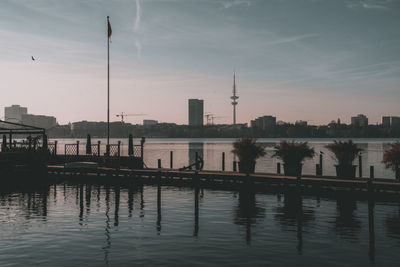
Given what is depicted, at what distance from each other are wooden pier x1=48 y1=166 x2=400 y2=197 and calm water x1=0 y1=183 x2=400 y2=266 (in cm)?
118

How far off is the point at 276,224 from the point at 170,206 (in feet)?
25.7

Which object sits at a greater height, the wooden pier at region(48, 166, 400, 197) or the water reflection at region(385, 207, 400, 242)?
the wooden pier at region(48, 166, 400, 197)

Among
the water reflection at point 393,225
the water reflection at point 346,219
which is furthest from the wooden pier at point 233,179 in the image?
the water reflection at point 393,225

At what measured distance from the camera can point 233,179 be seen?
26.6m

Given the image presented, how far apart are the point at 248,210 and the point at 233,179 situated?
3.78 m

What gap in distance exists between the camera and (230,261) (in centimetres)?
1372

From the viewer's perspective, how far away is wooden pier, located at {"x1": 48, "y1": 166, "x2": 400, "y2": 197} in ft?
71.2

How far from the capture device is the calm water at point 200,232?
46.3ft

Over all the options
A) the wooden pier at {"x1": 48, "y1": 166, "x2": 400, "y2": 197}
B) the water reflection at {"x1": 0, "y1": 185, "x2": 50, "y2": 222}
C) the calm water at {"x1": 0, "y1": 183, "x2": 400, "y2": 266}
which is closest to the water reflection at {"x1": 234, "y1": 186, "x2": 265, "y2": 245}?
the calm water at {"x1": 0, "y1": 183, "x2": 400, "y2": 266}

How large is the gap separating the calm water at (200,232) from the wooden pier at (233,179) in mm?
1181

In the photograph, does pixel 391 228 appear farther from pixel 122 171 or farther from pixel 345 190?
pixel 122 171

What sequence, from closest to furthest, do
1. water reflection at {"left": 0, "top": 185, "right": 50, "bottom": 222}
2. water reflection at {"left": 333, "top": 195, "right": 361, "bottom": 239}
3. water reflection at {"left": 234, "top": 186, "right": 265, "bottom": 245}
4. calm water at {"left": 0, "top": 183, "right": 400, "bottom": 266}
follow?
calm water at {"left": 0, "top": 183, "right": 400, "bottom": 266}
water reflection at {"left": 333, "top": 195, "right": 361, "bottom": 239}
water reflection at {"left": 234, "top": 186, "right": 265, "bottom": 245}
water reflection at {"left": 0, "top": 185, "right": 50, "bottom": 222}

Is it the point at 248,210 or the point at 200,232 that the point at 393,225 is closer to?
the point at 248,210

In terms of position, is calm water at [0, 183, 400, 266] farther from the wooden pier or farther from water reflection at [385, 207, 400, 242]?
the wooden pier
